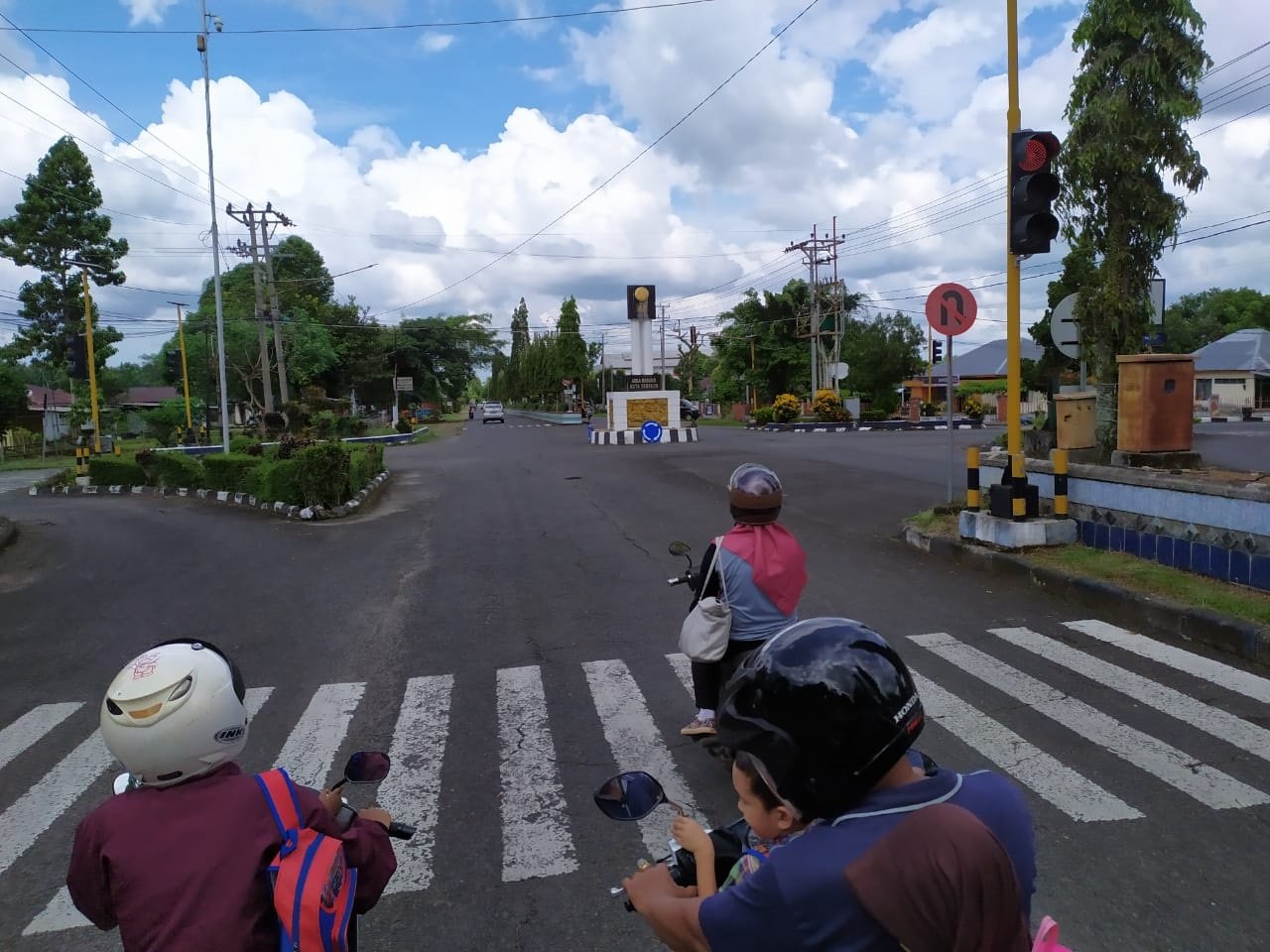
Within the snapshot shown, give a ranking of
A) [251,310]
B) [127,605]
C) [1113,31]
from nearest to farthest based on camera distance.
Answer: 1. [127,605]
2. [1113,31]
3. [251,310]

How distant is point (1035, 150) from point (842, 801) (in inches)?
315

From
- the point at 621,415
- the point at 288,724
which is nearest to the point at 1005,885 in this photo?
the point at 288,724

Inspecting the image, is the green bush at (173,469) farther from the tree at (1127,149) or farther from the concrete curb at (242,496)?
the tree at (1127,149)

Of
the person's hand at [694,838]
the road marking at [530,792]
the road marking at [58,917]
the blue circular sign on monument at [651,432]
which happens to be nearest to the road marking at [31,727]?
the road marking at [58,917]

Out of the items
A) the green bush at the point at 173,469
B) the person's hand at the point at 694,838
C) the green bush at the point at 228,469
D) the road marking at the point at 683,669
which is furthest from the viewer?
the green bush at the point at 173,469

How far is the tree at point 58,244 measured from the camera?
134ft

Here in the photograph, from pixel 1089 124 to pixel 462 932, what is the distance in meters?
13.2

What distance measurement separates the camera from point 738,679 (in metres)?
1.49

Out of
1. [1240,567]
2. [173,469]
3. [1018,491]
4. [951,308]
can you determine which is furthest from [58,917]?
[173,469]

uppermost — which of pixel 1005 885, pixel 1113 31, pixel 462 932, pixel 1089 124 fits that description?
pixel 1113 31

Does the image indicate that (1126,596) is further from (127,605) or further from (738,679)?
(127,605)

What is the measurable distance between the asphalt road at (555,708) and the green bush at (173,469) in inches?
326

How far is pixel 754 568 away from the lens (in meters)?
3.89

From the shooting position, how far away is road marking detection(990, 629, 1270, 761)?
4.72 m
